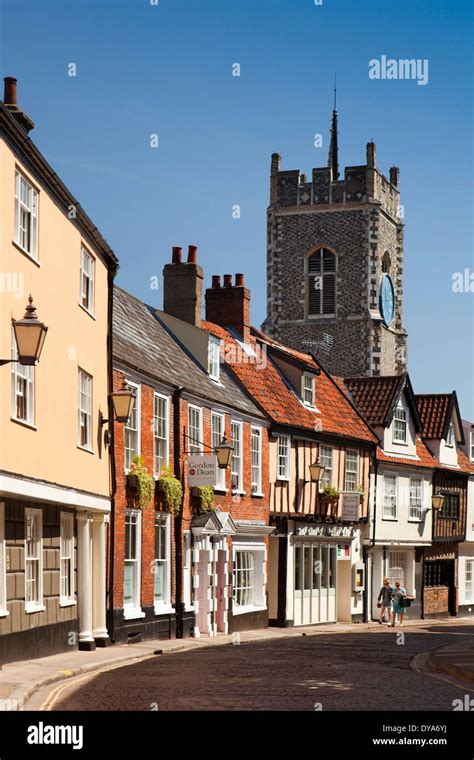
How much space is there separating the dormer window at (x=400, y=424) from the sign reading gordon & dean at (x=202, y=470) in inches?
691

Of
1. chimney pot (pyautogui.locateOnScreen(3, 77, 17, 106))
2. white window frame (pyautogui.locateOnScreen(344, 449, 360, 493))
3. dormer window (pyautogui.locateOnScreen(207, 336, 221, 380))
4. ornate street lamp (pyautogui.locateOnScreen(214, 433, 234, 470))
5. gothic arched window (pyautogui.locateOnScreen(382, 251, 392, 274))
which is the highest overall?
gothic arched window (pyautogui.locateOnScreen(382, 251, 392, 274))

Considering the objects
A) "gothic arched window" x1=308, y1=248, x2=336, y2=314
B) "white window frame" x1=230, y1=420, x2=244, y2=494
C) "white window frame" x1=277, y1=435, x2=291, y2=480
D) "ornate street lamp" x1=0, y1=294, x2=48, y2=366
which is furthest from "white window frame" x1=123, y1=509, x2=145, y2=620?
"gothic arched window" x1=308, y1=248, x2=336, y2=314

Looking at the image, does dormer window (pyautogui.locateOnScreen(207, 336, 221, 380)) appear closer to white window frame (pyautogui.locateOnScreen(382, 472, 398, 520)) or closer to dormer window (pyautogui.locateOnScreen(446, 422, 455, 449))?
white window frame (pyautogui.locateOnScreen(382, 472, 398, 520))

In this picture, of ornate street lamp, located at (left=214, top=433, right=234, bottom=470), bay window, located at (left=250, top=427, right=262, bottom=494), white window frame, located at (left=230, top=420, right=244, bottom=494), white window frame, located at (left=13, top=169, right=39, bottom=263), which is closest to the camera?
white window frame, located at (left=13, top=169, right=39, bottom=263)

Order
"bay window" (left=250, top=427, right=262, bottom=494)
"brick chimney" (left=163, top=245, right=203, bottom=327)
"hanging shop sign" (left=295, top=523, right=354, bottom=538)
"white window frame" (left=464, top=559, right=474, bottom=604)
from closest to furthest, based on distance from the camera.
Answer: "brick chimney" (left=163, top=245, right=203, bottom=327), "bay window" (left=250, top=427, right=262, bottom=494), "hanging shop sign" (left=295, top=523, right=354, bottom=538), "white window frame" (left=464, top=559, right=474, bottom=604)

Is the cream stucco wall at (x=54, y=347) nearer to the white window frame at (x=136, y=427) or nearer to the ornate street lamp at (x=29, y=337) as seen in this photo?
the white window frame at (x=136, y=427)

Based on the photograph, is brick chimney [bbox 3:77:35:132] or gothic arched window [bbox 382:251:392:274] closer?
brick chimney [bbox 3:77:35:132]

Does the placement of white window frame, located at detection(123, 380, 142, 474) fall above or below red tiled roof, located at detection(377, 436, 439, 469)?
above

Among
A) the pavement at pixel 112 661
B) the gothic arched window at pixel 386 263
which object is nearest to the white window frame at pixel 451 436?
the pavement at pixel 112 661

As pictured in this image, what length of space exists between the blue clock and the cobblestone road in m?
50.8

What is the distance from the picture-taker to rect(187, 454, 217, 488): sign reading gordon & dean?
31.1 meters

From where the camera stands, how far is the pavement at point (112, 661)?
55.4 feet

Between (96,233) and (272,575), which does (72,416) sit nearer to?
(96,233)
